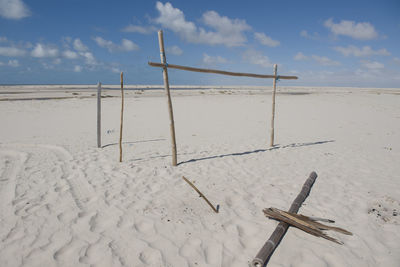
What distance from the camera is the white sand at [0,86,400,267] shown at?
9.05ft

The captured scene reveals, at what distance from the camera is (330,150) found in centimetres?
736

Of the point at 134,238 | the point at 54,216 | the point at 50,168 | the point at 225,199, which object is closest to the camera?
the point at 134,238

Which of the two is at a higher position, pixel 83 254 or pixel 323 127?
pixel 323 127

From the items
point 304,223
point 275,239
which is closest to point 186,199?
point 275,239

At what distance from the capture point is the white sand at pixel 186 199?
2.76 m

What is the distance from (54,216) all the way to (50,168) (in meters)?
2.24

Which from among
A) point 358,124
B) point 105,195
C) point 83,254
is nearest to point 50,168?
point 105,195

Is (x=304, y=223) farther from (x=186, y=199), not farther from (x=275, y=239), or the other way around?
(x=186, y=199)

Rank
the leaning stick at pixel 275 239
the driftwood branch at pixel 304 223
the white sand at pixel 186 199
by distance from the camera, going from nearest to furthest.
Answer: the leaning stick at pixel 275 239 → the white sand at pixel 186 199 → the driftwood branch at pixel 304 223

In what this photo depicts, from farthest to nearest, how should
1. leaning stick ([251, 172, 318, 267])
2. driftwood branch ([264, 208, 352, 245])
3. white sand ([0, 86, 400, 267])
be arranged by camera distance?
driftwood branch ([264, 208, 352, 245])
white sand ([0, 86, 400, 267])
leaning stick ([251, 172, 318, 267])

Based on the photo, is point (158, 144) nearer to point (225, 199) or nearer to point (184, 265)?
point (225, 199)

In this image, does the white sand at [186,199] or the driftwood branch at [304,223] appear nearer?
the white sand at [186,199]

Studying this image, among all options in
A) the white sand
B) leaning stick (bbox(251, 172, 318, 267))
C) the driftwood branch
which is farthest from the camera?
the driftwood branch

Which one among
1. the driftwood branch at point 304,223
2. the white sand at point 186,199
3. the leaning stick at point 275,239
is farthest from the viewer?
the driftwood branch at point 304,223
